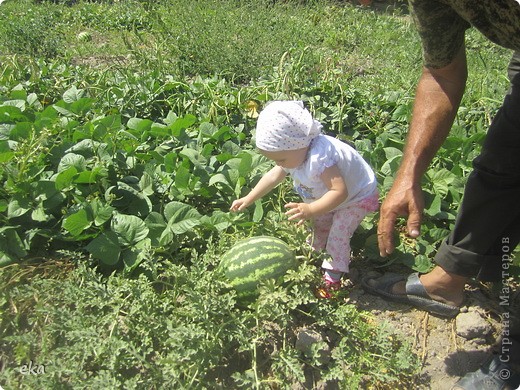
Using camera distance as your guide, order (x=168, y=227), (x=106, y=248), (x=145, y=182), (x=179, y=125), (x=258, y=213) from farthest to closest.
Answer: (x=179, y=125) → (x=145, y=182) → (x=258, y=213) → (x=168, y=227) → (x=106, y=248)

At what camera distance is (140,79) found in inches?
154

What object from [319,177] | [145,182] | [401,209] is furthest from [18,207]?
[401,209]

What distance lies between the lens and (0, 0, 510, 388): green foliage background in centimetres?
207

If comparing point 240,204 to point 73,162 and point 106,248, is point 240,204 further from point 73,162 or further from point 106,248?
point 73,162

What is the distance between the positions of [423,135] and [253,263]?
0.96m

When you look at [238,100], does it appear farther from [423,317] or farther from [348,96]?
[423,317]

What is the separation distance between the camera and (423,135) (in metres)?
2.16

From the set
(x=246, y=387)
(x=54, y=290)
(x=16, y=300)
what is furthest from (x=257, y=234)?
(x=16, y=300)

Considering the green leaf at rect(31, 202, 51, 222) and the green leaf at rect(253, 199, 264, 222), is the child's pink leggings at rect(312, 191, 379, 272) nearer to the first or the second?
the green leaf at rect(253, 199, 264, 222)

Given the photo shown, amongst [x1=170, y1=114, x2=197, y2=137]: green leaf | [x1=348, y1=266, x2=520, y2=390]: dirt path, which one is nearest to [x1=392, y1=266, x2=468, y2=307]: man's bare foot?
[x1=348, y1=266, x2=520, y2=390]: dirt path

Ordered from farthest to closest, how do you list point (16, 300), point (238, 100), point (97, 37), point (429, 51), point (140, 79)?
point (97, 37) → point (140, 79) → point (238, 100) → point (16, 300) → point (429, 51)

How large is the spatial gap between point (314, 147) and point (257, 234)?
0.62 meters

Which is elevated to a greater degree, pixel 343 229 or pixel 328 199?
pixel 328 199

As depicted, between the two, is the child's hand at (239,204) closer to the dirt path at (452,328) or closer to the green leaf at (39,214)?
the dirt path at (452,328)
